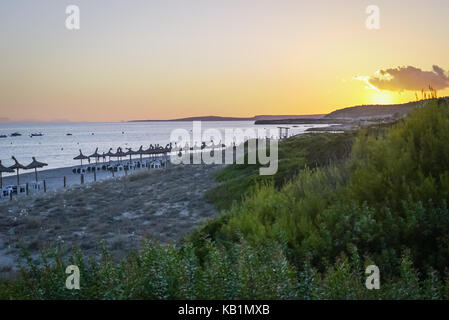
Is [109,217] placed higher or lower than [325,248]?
lower

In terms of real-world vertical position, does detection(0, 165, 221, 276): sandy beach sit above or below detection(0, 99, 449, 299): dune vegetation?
below

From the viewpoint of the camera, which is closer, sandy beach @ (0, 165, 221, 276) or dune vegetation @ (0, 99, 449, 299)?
dune vegetation @ (0, 99, 449, 299)

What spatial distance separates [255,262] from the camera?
3840 millimetres

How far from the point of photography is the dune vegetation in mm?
3430

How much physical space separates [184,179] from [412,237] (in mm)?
19068

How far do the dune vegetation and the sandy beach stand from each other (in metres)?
3.05

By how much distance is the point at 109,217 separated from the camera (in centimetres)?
1474

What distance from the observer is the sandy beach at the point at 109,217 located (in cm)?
1100

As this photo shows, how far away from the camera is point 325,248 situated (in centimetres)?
525

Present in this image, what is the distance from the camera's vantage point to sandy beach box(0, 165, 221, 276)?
1100 centimetres

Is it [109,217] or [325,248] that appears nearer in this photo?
[325,248]

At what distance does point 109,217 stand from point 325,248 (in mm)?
11237
